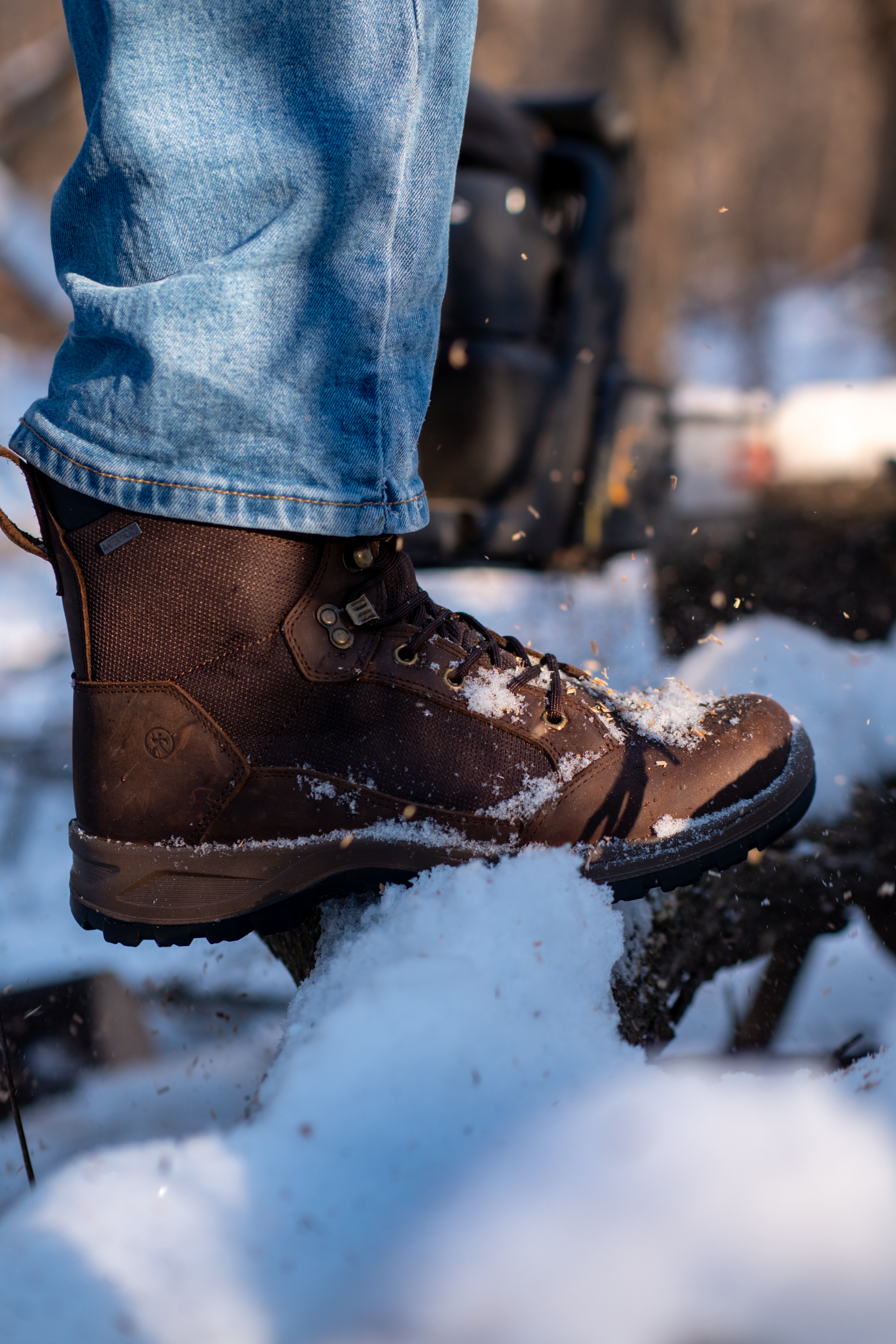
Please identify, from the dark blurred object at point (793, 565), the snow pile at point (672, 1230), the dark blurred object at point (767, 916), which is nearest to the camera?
the snow pile at point (672, 1230)

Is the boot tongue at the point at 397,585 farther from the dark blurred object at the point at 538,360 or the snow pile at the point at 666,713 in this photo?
the dark blurred object at the point at 538,360

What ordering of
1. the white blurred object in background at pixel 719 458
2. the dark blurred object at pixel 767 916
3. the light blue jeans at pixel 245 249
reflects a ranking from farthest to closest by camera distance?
1. the white blurred object in background at pixel 719 458
2. the dark blurred object at pixel 767 916
3. the light blue jeans at pixel 245 249

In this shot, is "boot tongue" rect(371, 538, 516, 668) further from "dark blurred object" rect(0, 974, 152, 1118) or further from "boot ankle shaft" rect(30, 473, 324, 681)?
"dark blurred object" rect(0, 974, 152, 1118)

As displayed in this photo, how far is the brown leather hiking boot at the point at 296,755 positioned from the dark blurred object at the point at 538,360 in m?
1.34

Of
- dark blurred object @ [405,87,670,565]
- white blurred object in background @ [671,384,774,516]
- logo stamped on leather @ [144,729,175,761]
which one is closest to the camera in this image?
logo stamped on leather @ [144,729,175,761]

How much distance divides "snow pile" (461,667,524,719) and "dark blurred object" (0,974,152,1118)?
723 mm

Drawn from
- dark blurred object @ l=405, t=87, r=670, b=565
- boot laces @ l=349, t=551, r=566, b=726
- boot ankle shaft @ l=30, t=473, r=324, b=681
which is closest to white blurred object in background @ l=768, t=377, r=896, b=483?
dark blurred object @ l=405, t=87, r=670, b=565

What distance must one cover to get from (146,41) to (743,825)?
934 mm

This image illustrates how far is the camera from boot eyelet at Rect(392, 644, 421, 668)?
0.83 m

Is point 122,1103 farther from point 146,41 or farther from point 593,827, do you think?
point 146,41

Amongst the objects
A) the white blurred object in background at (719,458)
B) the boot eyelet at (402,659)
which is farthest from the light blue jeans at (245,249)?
the white blurred object in background at (719,458)

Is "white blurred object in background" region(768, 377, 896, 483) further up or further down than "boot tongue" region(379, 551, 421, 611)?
further down

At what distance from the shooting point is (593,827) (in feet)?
2.77
